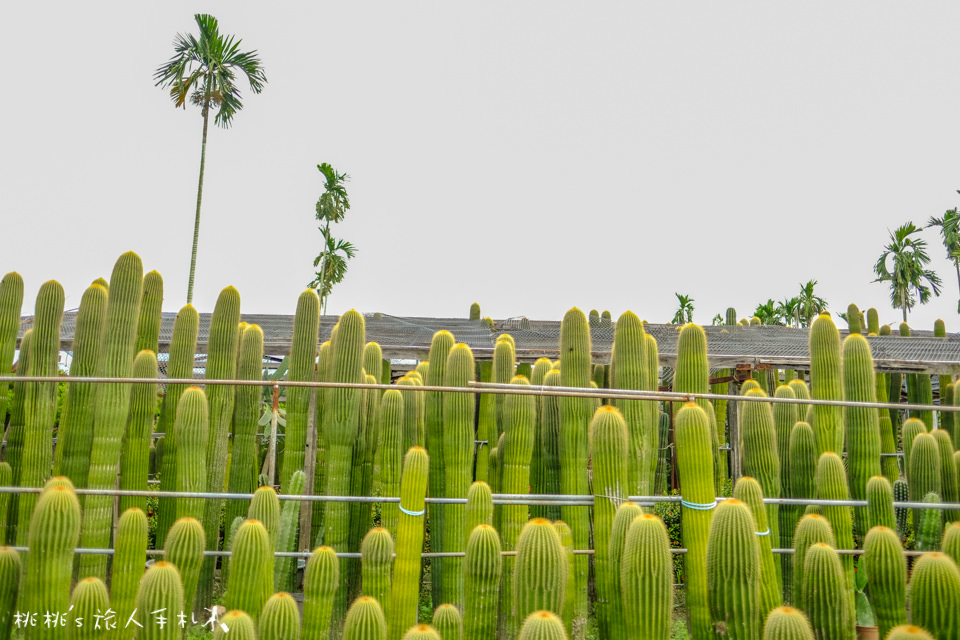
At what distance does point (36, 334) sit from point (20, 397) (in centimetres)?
45

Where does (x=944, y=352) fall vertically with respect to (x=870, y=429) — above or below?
above

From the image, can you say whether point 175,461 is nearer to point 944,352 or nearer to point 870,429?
point 870,429

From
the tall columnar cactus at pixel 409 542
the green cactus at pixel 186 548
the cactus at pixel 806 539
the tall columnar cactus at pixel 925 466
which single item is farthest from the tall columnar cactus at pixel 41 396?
the tall columnar cactus at pixel 925 466

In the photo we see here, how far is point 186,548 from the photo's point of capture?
11.1ft

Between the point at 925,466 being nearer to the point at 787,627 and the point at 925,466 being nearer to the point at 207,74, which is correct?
the point at 787,627

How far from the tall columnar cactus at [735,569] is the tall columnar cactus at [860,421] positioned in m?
1.86

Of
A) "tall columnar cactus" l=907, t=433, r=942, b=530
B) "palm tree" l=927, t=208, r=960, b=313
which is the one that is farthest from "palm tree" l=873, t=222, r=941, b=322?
"tall columnar cactus" l=907, t=433, r=942, b=530

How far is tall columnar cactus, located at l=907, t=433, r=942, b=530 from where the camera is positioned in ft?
15.1

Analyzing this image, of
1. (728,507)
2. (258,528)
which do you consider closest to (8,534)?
(258,528)

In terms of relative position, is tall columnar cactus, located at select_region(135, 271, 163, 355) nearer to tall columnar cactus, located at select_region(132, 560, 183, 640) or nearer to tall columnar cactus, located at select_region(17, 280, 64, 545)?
tall columnar cactus, located at select_region(17, 280, 64, 545)

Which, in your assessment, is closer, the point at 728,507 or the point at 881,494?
the point at 728,507

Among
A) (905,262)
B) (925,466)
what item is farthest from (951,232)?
(925,466)

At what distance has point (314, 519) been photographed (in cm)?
484

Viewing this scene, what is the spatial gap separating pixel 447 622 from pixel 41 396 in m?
3.16
